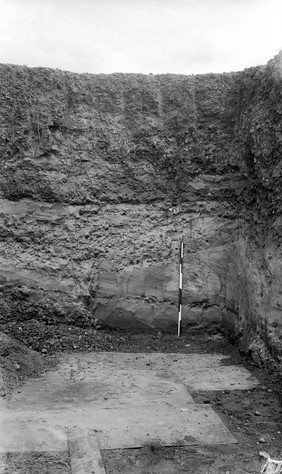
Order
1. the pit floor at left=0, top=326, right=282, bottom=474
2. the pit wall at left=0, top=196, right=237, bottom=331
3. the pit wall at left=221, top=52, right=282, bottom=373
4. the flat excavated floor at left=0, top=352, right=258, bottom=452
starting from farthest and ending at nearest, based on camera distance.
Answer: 1. the pit wall at left=0, top=196, right=237, bottom=331
2. the pit wall at left=221, top=52, right=282, bottom=373
3. the flat excavated floor at left=0, top=352, right=258, bottom=452
4. the pit floor at left=0, top=326, right=282, bottom=474

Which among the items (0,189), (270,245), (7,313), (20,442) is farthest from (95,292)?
(20,442)

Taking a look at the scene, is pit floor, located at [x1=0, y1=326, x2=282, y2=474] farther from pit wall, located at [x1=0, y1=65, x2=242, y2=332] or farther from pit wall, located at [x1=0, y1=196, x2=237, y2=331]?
pit wall, located at [x1=0, y1=65, x2=242, y2=332]

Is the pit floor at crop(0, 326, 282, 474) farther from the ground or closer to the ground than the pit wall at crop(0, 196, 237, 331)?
closer to the ground

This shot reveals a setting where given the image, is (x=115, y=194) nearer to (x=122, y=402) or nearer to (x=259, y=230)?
(x=259, y=230)

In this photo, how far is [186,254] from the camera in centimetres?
659

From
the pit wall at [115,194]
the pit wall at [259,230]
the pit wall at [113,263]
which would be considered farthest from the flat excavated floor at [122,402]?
the pit wall at [115,194]

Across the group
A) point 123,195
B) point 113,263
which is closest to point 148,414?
point 113,263

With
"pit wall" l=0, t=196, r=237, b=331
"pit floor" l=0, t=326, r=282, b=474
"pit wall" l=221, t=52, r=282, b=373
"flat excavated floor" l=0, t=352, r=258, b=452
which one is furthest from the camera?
"pit wall" l=0, t=196, r=237, b=331

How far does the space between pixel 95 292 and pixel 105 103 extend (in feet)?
8.12

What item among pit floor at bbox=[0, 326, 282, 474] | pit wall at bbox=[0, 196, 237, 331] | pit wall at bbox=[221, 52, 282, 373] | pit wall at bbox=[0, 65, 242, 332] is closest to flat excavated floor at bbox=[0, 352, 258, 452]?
pit floor at bbox=[0, 326, 282, 474]

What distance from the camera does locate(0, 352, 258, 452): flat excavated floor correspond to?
374cm

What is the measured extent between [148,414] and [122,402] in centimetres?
34

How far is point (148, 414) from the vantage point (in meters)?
4.18

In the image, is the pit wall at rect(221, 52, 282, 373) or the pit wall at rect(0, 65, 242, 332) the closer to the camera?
the pit wall at rect(221, 52, 282, 373)
